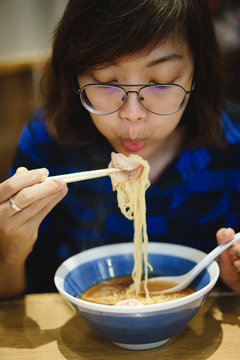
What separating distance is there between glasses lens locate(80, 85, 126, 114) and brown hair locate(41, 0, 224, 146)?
74 mm

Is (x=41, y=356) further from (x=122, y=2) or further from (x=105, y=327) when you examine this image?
(x=122, y=2)

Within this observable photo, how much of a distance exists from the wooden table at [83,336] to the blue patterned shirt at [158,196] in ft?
1.41

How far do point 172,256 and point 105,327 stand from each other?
41cm

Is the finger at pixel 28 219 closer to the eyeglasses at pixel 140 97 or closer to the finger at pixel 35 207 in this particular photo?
the finger at pixel 35 207


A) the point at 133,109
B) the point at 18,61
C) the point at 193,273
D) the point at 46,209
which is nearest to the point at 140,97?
the point at 133,109

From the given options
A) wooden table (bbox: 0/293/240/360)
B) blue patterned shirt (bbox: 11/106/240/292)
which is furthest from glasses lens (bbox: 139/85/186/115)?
wooden table (bbox: 0/293/240/360)

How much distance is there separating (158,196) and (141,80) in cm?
54

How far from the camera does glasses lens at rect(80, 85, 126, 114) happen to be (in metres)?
1.32

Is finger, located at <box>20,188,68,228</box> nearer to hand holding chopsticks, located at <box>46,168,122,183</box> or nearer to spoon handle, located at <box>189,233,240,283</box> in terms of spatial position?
hand holding chopsticks, located at <box>46,168,122,183</box>

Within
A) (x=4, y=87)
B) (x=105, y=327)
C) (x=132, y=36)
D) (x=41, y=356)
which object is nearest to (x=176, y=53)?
(x=132, y=36)

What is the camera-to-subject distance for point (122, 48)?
1.21 m

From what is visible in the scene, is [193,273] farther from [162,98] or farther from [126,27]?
[126,27]

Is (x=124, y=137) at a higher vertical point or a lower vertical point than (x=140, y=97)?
lower

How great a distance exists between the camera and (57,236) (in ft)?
6.16
